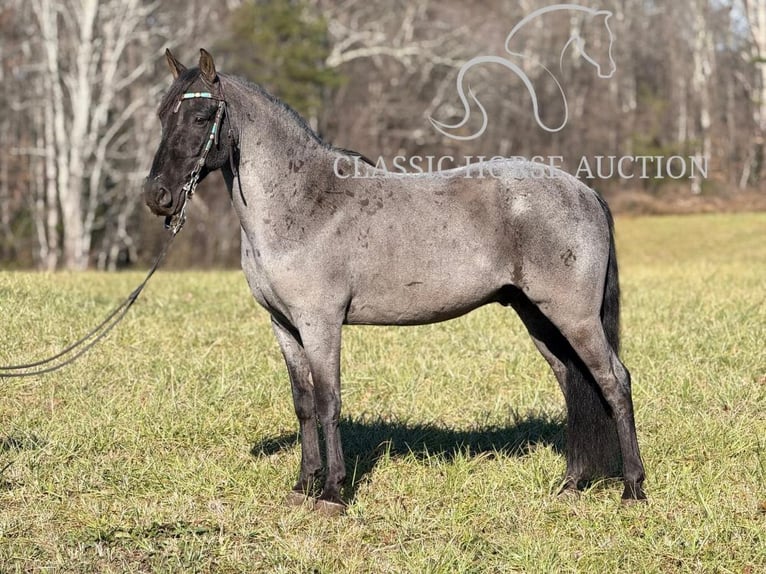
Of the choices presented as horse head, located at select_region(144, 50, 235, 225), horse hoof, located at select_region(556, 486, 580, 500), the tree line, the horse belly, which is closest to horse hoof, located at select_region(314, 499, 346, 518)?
the horse belly

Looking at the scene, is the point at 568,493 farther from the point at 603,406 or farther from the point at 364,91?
the point at 364,91

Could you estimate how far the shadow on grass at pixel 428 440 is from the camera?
568 centimetres

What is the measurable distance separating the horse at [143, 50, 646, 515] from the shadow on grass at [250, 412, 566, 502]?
70cm

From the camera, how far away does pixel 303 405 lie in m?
5.02

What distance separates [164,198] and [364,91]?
32.6 metres

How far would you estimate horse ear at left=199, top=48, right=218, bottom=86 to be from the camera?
4.39 m

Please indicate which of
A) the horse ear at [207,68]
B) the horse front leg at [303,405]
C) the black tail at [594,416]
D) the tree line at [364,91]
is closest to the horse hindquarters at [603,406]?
the black tail at [594,416]

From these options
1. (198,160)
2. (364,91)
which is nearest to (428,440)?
(198,160)

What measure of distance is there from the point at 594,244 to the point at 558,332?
2.25 feet

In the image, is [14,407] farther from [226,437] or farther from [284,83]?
[284,83]

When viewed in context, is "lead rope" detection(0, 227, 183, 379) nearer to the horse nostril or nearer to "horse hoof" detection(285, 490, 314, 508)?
the horse nostril

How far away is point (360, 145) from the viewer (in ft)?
112

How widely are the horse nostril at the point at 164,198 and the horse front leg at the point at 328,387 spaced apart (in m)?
0.90

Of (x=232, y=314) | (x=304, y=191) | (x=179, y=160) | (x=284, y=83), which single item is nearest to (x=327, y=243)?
(x=304, y=191)
